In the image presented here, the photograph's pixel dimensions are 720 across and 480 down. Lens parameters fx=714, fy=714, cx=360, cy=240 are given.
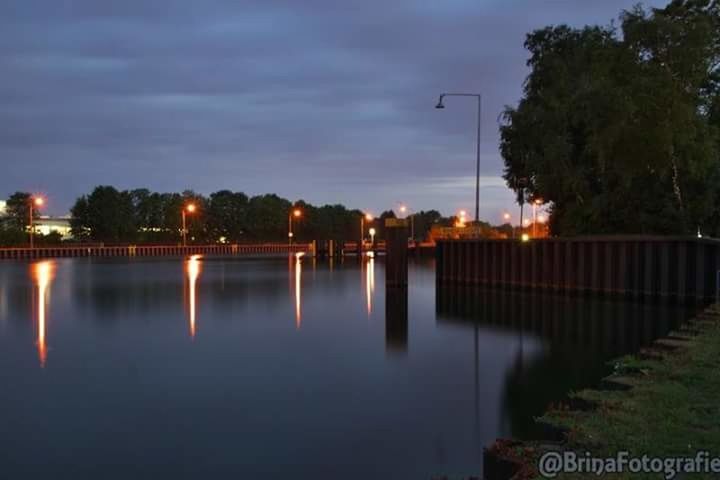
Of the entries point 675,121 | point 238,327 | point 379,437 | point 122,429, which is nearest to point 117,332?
point 238,327

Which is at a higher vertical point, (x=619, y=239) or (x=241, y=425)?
(x=619, y=239)

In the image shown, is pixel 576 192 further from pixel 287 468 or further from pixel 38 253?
pixel 38 253

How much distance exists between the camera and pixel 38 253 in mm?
99875

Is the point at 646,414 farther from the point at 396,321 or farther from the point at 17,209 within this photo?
the point at 17,209

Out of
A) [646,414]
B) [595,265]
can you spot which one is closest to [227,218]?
[595,265]

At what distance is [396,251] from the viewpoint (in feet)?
111

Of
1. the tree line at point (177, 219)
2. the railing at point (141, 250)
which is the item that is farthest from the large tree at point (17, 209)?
the railing at point (141, 250)

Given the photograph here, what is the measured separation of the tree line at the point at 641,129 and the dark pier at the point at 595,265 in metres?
3.43

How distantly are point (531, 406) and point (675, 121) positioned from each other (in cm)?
1985

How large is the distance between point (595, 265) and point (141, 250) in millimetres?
92806

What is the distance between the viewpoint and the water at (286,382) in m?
8.57

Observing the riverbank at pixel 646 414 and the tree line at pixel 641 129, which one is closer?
the riverbank at pixel 646 414

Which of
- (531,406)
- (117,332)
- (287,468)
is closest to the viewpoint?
(287,468)

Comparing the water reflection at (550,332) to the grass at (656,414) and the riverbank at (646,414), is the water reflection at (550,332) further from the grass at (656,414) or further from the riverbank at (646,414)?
the grass at (656,414)
